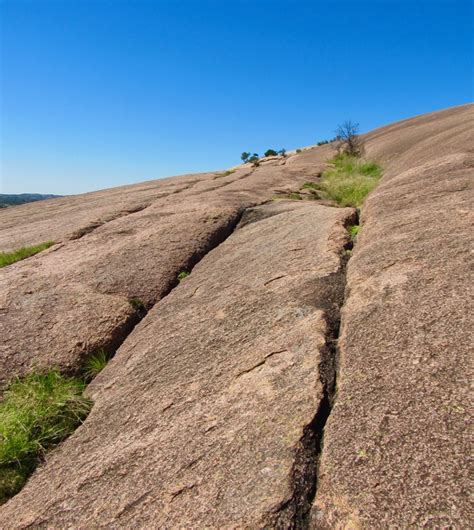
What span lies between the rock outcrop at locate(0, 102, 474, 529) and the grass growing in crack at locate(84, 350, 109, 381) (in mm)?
215

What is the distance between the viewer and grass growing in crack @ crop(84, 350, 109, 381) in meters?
6.02

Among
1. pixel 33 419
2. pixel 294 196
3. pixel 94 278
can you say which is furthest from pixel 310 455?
pixel 294 196

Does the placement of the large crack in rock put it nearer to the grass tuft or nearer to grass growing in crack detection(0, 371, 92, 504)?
grass growing in crack detection(0, 371, 92, 504)

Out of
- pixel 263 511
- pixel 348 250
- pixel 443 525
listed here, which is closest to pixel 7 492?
pixel 263 511

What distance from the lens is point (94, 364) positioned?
20.1 feet

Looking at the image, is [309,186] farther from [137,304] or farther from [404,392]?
[404,392]

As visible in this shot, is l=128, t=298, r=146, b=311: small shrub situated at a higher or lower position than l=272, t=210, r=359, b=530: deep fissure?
higher

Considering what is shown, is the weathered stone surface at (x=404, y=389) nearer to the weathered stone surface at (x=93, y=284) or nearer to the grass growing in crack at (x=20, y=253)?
the weathered stone surface at (x=93, y=284)

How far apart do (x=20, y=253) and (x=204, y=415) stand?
8.97 m

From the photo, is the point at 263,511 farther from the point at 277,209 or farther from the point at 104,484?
the point at 277,209

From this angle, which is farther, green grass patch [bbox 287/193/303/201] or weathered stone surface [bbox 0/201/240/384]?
green grass patch [bbox 287/193/303/201]

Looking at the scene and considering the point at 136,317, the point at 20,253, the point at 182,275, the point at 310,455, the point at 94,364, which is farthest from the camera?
the point at 20,253

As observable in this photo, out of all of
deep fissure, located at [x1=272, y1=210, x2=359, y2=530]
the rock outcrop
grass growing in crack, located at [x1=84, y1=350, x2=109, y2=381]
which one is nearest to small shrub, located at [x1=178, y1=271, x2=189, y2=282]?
the rock outcrop

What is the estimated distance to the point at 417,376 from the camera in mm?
3670
